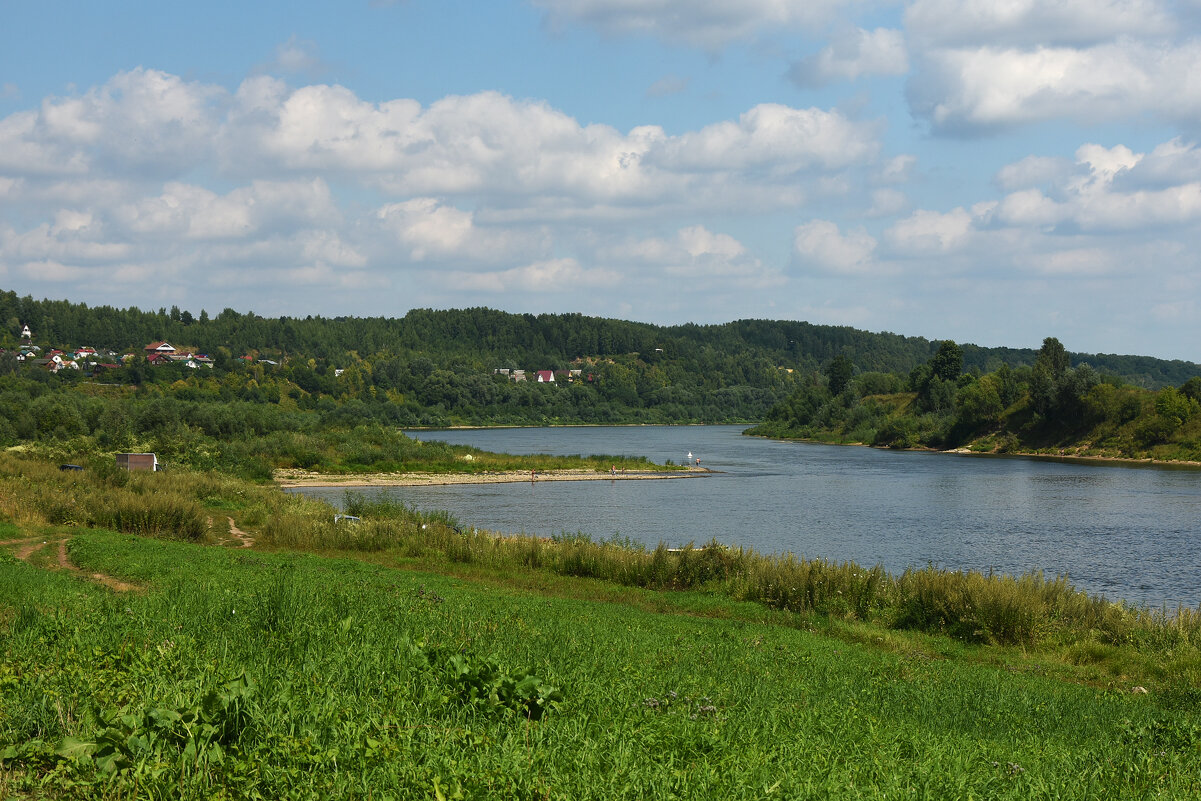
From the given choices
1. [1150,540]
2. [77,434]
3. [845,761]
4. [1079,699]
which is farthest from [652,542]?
[77,434]

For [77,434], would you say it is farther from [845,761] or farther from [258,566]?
[845,761]

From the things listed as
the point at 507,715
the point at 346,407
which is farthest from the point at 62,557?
the point at 346,407

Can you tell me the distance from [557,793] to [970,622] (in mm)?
16720

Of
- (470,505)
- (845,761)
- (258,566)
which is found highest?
(845,761)

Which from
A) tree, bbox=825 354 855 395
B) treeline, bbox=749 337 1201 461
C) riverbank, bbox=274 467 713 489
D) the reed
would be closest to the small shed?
the reed

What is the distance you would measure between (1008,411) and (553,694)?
13283cm

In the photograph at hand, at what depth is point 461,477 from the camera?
8088 cm

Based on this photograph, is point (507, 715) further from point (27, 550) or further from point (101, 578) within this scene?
point (27, 550)

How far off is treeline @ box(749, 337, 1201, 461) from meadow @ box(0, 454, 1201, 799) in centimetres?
10144

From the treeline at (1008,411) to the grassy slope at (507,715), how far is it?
354ft

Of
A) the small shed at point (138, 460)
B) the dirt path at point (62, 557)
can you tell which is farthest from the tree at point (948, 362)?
the dirt path at point (62, 557)

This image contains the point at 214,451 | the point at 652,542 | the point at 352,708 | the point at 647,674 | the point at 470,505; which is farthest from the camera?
the point at 214,451

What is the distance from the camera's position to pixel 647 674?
9883 millimetres

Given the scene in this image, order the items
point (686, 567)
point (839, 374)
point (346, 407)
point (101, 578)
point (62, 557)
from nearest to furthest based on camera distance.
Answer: point (101, 578) → point (62, 557) → point (686, 567) → point (346, 407) → point (839, 374)
